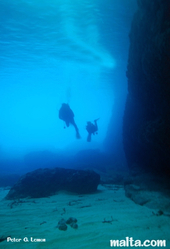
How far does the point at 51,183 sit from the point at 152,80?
6.33 meters

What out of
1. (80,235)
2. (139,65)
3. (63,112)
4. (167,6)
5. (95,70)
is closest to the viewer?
(80,235)

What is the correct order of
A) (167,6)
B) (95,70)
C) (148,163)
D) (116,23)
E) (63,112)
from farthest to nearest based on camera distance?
1. (95,70)
2. (63,112)
3. (116,23)
4. (148,163)
5. (167,6)

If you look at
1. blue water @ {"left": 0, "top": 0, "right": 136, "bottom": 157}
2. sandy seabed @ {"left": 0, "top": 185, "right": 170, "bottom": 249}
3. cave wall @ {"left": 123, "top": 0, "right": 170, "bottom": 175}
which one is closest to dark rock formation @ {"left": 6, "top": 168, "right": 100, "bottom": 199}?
sandy seabed @ {"left": 0, "top": 185, "right": 170, "bottom": 249}

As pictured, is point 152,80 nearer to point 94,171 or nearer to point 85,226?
point 85,226

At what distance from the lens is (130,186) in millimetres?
6414

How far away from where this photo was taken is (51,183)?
759 cm

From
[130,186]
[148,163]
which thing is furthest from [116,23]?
[130,186]

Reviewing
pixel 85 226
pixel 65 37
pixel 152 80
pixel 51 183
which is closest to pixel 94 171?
pixel 51 183

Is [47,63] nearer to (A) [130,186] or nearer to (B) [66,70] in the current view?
(B) [66,70]

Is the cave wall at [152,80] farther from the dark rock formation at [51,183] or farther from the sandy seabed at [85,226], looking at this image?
the dark rock formation at [51,183]

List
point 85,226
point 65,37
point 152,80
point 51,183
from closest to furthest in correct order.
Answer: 1. point 85,226
2. point 152,80
3. point 51,183
4. point 65,37

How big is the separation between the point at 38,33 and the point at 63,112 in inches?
355

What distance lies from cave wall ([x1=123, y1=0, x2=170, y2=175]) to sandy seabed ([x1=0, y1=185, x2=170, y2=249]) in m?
2.43

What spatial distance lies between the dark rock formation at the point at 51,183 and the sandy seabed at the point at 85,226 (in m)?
2.24
